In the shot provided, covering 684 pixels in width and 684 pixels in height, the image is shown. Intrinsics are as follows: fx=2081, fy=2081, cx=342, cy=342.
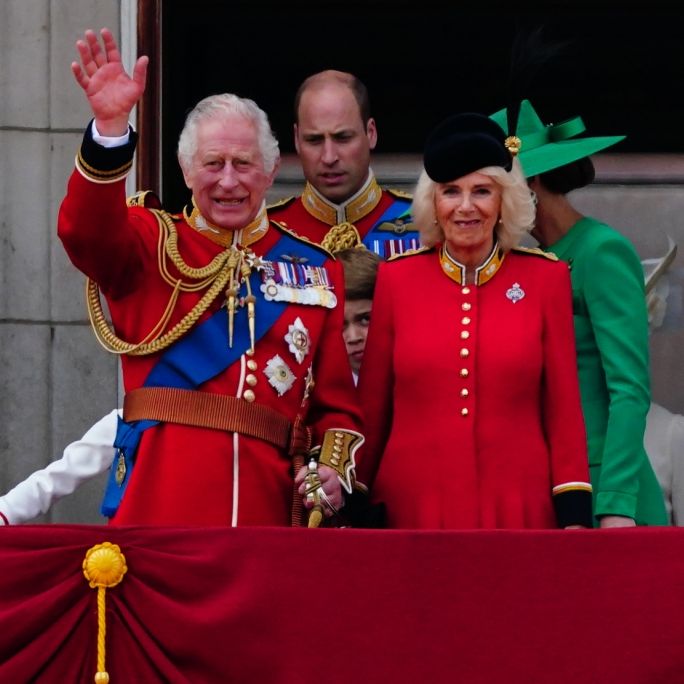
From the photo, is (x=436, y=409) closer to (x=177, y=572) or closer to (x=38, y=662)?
(x=177, y=572)

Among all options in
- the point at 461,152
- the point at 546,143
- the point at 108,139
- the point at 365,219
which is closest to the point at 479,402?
the point at 461,152

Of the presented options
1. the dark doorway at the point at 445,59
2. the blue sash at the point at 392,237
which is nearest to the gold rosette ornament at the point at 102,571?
the blue sash at the point at 392,237

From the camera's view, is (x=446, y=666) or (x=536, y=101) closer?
(x=446, y=666)

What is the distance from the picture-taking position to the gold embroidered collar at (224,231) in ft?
14.2

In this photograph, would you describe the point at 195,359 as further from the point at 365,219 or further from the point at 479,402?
the point at 365,219

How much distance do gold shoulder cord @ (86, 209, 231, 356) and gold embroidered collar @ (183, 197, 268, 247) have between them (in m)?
0.04

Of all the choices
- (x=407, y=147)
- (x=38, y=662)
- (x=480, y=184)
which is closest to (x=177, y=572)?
(x=38, y=662)

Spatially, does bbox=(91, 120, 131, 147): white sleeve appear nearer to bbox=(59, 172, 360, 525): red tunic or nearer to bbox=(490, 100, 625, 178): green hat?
bbox=(59, 172, 360, 525): red tunic

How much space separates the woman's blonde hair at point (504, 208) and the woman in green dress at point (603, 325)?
233mm

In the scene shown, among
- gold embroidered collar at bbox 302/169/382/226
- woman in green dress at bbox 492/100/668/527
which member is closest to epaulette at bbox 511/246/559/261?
woman in green dress at bbox 492/100/668/527

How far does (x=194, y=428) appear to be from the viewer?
417 centimetres

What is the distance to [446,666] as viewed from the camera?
3816mm

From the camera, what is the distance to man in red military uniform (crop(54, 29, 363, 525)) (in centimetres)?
417

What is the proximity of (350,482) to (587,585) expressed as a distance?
58 cm
